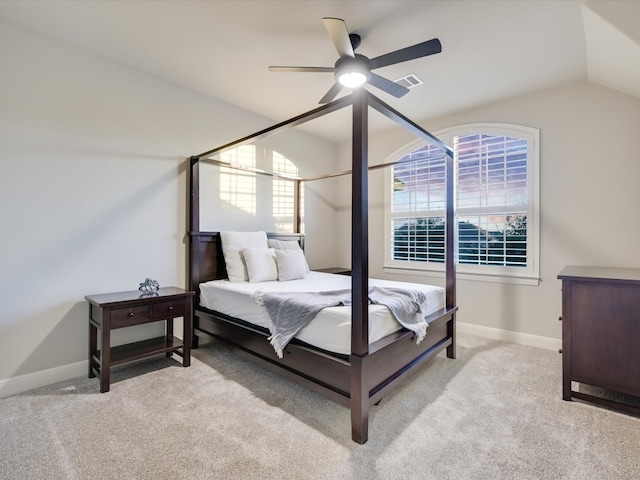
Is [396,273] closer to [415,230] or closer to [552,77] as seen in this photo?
[415,230]

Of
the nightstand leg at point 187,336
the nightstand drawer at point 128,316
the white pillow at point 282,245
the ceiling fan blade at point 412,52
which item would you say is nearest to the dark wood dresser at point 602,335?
the ceiling fan blade at point 412,52

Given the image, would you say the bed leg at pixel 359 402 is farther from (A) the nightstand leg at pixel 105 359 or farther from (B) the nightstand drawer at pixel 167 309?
(A) the nightstand leg at pixel 105 359

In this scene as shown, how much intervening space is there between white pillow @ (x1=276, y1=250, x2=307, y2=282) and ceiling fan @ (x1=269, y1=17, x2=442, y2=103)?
1.63 m

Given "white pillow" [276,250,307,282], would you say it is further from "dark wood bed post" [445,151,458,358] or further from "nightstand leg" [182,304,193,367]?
"dark wood bed post" [445,151,458,358]

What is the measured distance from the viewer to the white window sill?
133 inches

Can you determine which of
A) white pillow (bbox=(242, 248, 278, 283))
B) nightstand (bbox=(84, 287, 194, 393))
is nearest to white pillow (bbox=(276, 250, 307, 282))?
white pillow (bbox=(242, 248, 278, 283))

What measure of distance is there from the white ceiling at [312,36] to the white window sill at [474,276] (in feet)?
6.36

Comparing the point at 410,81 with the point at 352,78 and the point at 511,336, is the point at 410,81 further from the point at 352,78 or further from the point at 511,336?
the point at 511,336

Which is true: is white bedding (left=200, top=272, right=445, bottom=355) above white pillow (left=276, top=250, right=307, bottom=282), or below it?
below

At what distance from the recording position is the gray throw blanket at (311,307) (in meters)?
2.19

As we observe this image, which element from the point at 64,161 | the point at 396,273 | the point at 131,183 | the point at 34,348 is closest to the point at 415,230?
the point at 396,273

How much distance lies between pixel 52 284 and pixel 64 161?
101 centimetres

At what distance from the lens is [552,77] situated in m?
2.99

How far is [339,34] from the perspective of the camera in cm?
194
